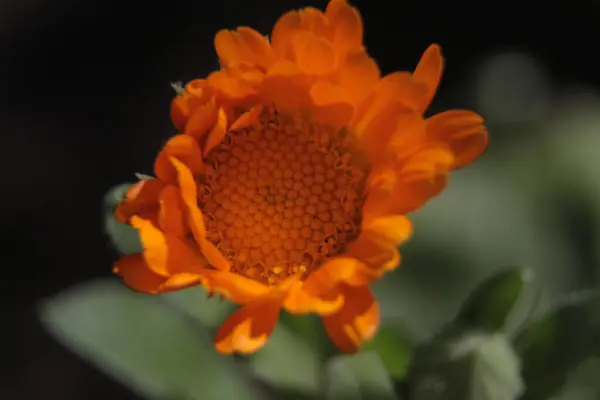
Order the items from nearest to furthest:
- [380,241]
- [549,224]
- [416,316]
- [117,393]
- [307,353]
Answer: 1. [380,241]
2. [307,353]
3. [416,316]
4. [549,224]
5. [117,393]

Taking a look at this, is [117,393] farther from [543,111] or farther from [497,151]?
[543,111]

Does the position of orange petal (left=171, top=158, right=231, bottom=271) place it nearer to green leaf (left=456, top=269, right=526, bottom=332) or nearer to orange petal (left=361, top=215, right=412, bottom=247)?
orange petal (left=361, top=215, right=412, bottom=247)

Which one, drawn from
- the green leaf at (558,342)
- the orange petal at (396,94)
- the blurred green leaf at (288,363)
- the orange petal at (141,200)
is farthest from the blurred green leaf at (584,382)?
the orange petal at (141,200)

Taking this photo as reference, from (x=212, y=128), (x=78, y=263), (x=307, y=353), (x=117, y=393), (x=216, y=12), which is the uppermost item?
(x=212, y=128)

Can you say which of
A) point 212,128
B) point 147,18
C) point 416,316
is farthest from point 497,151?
point 212,128

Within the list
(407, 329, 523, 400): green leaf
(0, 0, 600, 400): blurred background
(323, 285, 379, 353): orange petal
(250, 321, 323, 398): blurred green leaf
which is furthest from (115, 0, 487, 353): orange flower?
(0, 0, 600, 400): blurred background

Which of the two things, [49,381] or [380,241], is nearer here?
[380,241]

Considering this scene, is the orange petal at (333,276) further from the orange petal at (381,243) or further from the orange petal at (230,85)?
the orange petal at (230,85)
